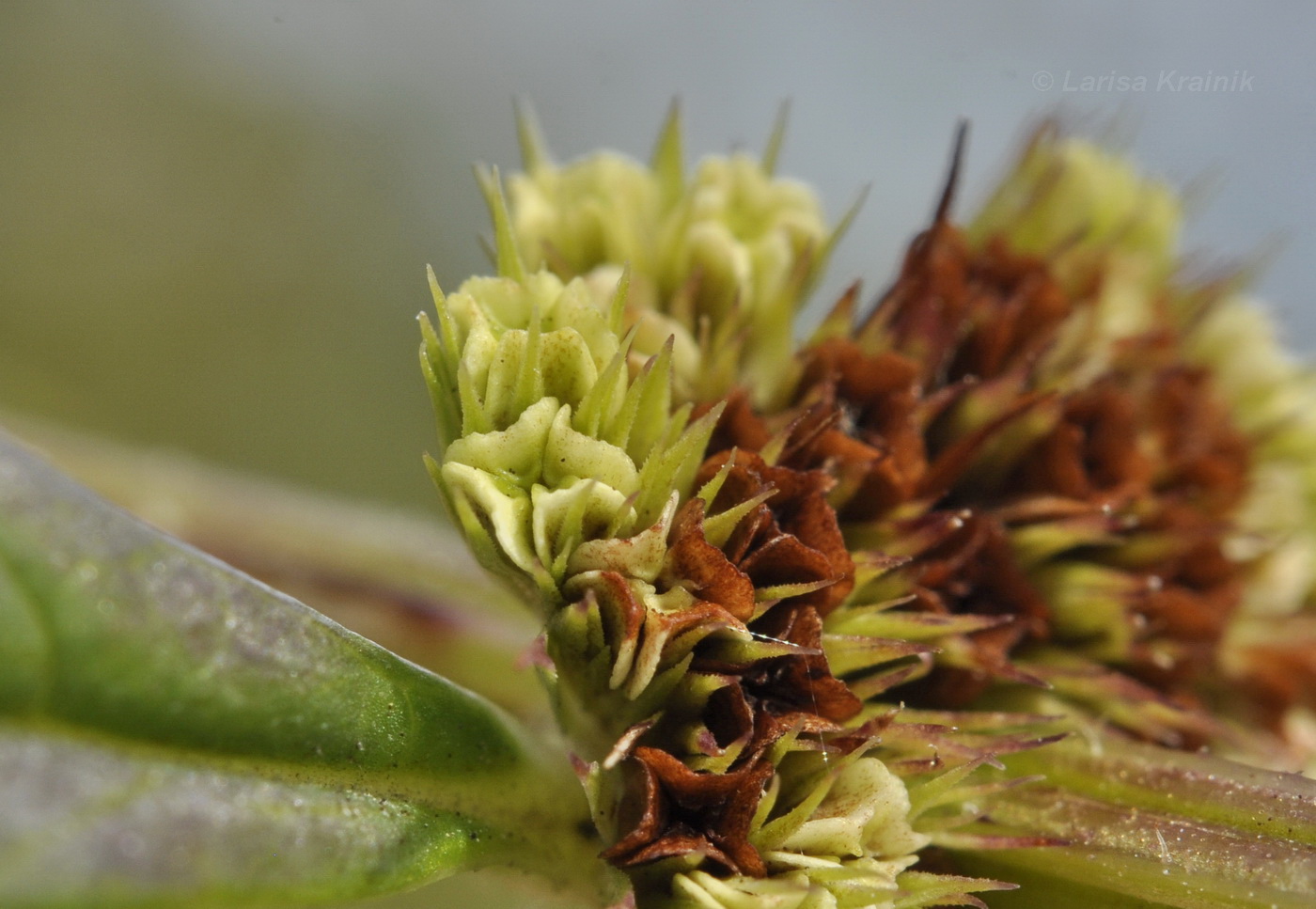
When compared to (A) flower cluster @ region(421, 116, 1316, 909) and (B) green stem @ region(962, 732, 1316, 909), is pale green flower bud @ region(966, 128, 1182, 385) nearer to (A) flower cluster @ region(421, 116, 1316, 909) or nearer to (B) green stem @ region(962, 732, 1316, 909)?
(A) flower cluster @ region(421, 116, 1316, 909)

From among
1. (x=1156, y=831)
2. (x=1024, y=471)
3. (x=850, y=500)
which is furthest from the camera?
(x=1024, y=471)

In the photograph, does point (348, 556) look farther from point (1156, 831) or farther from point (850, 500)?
point (1156, 831)

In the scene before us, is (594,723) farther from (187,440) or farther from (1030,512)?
(187,440)

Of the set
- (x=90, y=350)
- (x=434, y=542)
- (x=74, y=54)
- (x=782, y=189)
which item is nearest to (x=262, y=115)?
(x=74, y=54)

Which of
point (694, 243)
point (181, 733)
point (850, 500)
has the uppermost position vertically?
point (694, 243)

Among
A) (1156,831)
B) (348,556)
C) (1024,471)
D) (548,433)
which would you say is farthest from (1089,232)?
(348,556)

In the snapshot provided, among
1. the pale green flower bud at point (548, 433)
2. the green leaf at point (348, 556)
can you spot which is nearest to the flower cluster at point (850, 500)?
the pale green flower bud at point (548, 433)
